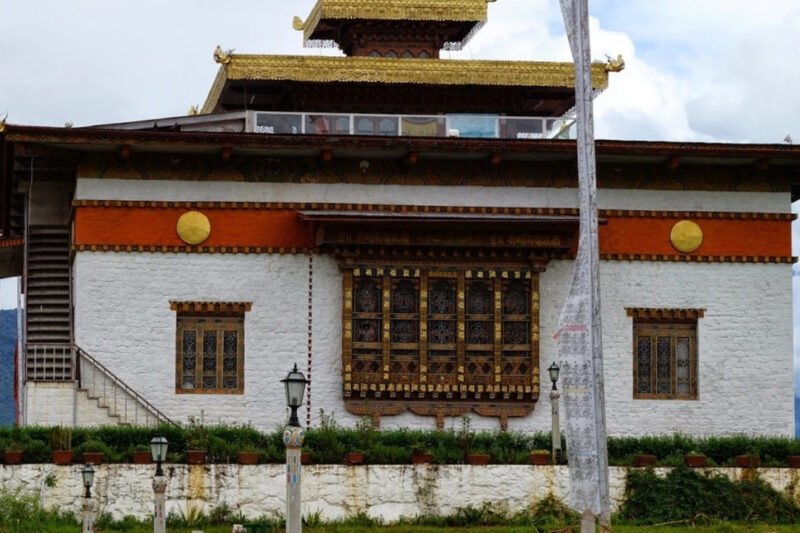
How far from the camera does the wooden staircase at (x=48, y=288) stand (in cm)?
3628

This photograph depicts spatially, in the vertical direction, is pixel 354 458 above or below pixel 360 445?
below

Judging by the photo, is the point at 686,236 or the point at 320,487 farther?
the point at 686,236

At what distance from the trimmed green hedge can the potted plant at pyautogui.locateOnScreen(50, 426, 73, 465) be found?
0.45 ft

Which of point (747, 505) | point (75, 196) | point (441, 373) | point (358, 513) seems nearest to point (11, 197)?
point (75, 196)

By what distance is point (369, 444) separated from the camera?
29.5m

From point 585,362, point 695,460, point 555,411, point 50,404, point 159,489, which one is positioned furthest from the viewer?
point 50,404

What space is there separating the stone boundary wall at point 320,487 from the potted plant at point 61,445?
124mm

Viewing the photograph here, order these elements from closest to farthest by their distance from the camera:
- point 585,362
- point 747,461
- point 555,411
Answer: point 585,362 → point 747,461 → point 555,411

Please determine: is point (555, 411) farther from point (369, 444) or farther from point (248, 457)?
point (248, 457)

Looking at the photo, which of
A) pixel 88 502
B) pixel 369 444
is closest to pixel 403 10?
pixel 369 444

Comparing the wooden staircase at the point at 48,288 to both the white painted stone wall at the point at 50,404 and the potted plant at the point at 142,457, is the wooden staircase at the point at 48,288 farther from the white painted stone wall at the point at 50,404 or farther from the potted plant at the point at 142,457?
the potted plant at the point at 142,457

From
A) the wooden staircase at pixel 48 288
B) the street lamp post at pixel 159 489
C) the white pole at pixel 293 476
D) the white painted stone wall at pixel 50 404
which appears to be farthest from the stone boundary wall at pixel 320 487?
the wooden staircase at pixel 48 288

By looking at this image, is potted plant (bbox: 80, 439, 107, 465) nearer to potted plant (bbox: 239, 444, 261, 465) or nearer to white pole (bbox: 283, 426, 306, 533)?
potted plant (bbox: 239, 444, 261, 465)

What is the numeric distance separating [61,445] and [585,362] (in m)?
9.57
